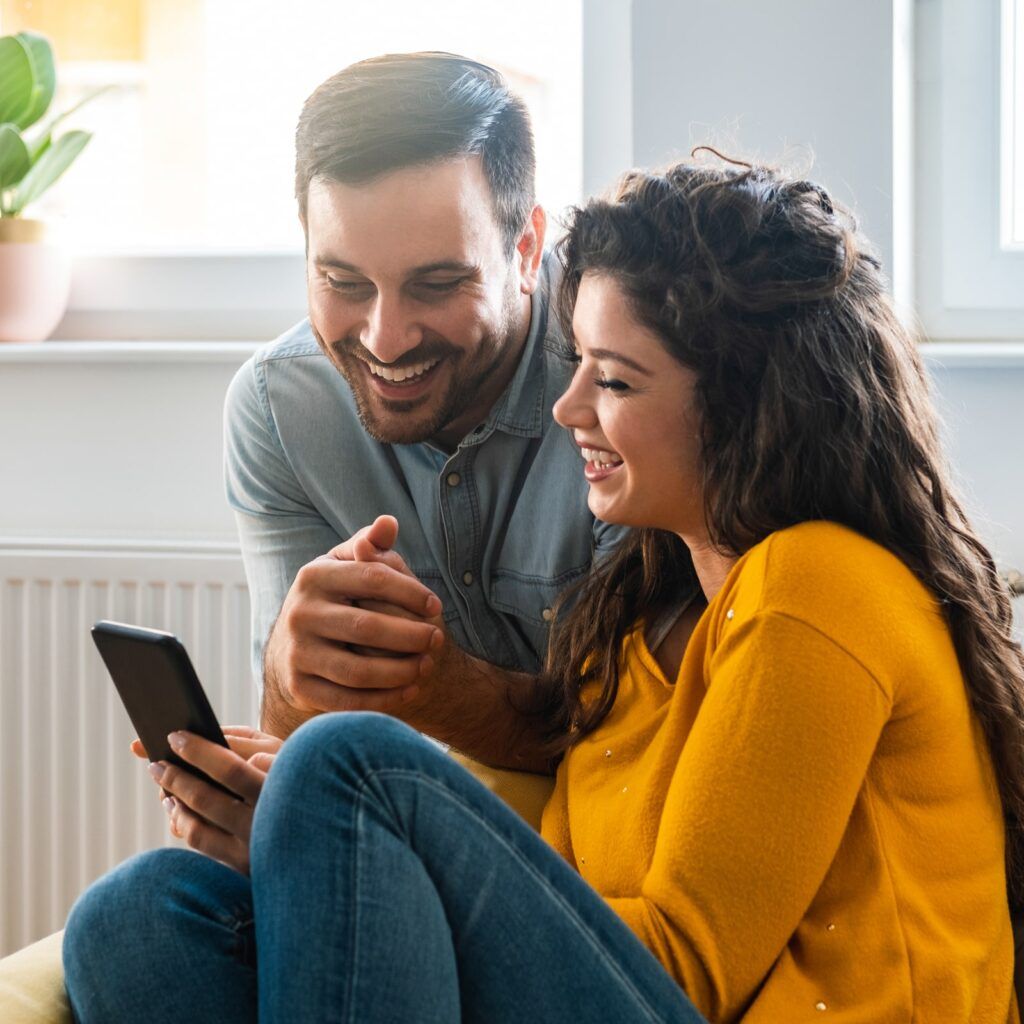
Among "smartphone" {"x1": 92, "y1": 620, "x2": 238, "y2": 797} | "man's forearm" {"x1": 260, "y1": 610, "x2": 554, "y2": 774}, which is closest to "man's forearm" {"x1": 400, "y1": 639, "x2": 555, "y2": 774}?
"man's forearm" {"x1": 260, "y1": 610, "x2": 554, "y2": 774}

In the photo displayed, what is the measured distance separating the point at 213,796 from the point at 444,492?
455mm

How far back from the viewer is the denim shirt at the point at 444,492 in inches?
58.7

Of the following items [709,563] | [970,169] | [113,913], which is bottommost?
[113,913]

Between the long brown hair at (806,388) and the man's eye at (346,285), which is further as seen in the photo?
the man's eye at (346,285)

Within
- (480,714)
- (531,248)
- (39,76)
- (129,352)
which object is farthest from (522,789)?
(39,76)

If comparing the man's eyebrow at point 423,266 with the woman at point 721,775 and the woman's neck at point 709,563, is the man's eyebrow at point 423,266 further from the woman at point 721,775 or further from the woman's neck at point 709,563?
the woman's neck at point 709,563

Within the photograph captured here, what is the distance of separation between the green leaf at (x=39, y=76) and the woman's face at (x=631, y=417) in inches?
46.4

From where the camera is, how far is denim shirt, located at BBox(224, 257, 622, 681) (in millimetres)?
1492

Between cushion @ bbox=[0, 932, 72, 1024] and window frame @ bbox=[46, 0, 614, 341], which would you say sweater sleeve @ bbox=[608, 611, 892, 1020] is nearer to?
cushion @ bbox=[0, 932, 72, 1024]

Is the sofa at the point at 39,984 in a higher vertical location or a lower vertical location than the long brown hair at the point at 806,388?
lower

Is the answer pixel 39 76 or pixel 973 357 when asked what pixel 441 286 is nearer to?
pixel 973 357

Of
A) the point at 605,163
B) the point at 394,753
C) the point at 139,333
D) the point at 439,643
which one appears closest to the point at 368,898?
the point at 394,753

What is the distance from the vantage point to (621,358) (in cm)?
112

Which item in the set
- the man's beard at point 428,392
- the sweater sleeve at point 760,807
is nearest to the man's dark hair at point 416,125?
the man's beard at point 428,392
